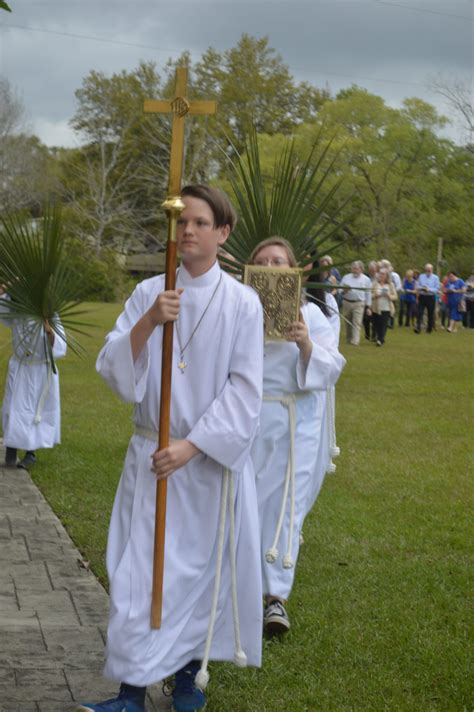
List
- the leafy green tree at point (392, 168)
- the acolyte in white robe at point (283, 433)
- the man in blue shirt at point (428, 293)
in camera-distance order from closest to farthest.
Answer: the acolyte in white robe at point (283, 433), the man in blue shirt at point (428, 293), the leafy green tree at point (392, 168)

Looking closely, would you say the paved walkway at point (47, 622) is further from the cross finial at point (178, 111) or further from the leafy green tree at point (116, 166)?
the leafy green tree at point (116, 166)

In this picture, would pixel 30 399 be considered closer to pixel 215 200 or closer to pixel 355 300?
pixel 215 200

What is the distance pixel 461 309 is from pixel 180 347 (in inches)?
1230

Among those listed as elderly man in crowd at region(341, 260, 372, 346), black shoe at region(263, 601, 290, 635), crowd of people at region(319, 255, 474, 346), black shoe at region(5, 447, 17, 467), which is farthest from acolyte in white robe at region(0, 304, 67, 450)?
elderly man in crowd at region(341, 260, 372, 346)

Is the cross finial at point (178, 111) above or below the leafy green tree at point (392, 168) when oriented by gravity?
below

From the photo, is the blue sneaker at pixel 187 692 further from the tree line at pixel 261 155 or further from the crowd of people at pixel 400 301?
the tree line at pixel 261 155

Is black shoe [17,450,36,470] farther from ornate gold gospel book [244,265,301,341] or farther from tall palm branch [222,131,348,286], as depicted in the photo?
ornate gold gospel book [244,265,301,341]

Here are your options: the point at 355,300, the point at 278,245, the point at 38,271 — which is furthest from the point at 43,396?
the point at 355,300

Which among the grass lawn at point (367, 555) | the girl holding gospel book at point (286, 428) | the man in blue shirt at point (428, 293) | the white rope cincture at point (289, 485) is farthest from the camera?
the man in blue shirt at point (428, 293)

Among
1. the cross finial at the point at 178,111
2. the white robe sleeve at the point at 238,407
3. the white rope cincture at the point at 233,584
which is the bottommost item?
the white rope cincture at the point at 233,584

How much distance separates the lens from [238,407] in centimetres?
469

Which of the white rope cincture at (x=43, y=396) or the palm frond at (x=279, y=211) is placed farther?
the white rope cincture at (x=43, y=396)

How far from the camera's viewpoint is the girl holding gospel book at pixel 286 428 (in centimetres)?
639

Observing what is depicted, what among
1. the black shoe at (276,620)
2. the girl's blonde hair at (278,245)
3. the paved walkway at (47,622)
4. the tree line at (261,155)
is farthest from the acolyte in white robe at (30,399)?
the tree line at (261,155)
